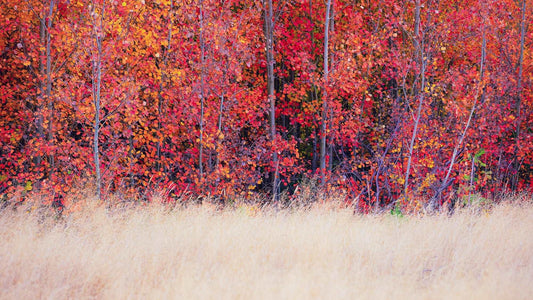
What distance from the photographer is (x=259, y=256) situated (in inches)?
294

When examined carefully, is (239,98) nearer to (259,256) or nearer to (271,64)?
(271,64)

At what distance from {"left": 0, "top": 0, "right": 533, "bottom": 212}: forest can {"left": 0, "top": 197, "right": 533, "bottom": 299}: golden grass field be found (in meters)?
3.26

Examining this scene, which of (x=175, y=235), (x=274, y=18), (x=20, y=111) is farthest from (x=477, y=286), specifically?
(x=20, y=111)

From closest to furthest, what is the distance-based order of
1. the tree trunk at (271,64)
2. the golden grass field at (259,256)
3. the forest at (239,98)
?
the golden grass field at (259,256), the forest at (239,98), the tree trunk at (271,64)

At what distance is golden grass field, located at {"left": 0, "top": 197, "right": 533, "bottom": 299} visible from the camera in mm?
6148

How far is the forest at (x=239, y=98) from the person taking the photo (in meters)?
13.5

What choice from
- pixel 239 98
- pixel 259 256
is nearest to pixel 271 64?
pixel 239 98

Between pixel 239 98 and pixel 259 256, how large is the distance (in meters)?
9.39

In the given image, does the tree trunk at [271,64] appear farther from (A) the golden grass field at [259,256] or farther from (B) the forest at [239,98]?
(A) the golden grass field at [259,256]

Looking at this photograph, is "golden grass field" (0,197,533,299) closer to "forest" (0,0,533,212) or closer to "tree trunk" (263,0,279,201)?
"forest" (0,0,533,212)

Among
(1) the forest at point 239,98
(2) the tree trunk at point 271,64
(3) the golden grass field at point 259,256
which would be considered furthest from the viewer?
(2) the tree trunk at point 271,64

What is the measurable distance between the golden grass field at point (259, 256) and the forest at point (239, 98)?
3.26 meters

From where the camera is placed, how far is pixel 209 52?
47.6ft

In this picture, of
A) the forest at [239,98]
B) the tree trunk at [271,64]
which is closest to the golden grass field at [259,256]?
the forest at [239,98]
